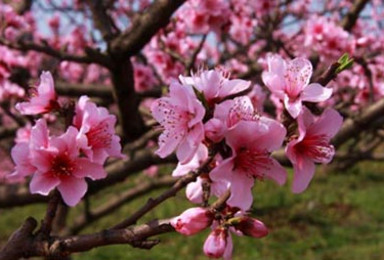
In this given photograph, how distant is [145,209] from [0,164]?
7.73m

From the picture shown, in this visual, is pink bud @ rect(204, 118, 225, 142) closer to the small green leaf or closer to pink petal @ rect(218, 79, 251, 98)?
pink petal @ rect(218, 79, 251, 98)

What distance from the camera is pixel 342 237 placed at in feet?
20.9

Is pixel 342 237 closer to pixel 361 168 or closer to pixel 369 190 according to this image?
pixel 369 190

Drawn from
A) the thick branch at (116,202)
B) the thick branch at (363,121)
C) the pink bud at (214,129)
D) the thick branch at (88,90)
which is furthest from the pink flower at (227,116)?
the thick branch at (116,202)

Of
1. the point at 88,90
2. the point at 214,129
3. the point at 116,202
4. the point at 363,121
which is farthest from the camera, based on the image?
the point at 116,202

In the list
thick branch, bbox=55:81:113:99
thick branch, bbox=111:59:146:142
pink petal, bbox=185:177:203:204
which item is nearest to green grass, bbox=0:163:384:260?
thick branch, bbox=55:81:113:99

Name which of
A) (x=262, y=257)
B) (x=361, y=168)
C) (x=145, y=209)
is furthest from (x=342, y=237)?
(x=145, y=209)

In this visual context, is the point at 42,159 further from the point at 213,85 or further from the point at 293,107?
the point at 293,107

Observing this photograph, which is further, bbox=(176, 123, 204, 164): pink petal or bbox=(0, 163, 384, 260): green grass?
bbox=(0, 163, 384, 260): green grass

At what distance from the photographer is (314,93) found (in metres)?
1.22

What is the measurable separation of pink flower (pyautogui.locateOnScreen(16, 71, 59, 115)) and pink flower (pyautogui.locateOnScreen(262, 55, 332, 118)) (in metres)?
0.54

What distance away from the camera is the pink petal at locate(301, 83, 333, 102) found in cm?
121

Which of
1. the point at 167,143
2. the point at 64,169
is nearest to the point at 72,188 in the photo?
the point at 64,169

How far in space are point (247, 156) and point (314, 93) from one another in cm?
19
